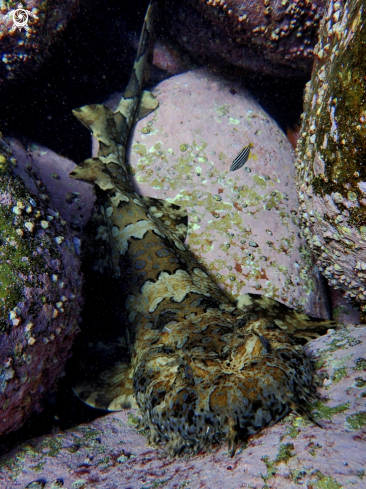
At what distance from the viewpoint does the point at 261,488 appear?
1567mm

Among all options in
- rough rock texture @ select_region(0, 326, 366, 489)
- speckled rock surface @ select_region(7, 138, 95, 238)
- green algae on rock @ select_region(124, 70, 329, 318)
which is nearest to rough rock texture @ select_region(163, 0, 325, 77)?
green algae on rock @ select_region(124, 70, 329, 318)

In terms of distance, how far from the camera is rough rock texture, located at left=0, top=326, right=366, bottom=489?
156cm

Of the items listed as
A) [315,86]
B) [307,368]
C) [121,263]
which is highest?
[315,86]

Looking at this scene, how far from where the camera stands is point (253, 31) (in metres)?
4.16

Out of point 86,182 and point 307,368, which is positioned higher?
point 86,182

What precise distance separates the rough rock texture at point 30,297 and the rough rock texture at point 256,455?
1.40 feet

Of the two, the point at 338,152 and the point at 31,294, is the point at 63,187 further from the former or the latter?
the point at 338,152

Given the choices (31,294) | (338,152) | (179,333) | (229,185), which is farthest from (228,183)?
(31,294)

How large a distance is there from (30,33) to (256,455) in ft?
15.7

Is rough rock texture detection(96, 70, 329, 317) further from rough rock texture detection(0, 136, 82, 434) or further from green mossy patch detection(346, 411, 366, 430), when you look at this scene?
green mossy patch detection(346, 411, 366, 430)

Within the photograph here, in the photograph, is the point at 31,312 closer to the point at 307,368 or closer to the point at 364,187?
the point at 307,368

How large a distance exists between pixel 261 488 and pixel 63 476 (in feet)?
4.99

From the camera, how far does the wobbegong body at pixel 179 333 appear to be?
2.12 metres

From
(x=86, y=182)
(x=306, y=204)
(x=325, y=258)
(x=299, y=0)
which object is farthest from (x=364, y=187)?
(x=86, y=182)
